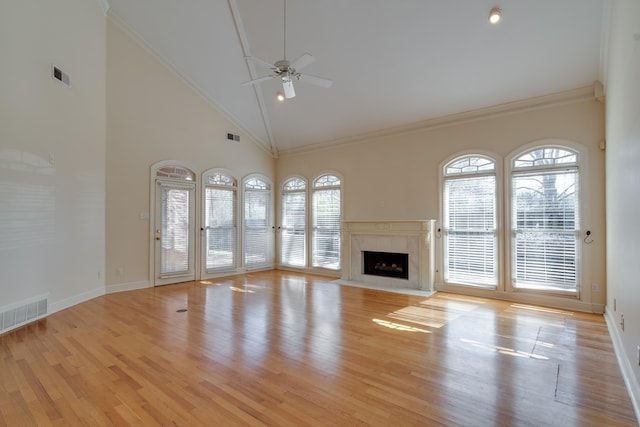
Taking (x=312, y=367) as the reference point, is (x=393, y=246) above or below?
above

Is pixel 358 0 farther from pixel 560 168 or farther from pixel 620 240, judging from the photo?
pixel 620 240


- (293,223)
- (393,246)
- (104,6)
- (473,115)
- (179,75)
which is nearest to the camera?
(104,6)

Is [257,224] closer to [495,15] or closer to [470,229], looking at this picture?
[470,229]

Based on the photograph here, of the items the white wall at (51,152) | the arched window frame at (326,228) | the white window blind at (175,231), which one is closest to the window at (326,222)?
the arched window frame at (326,228)

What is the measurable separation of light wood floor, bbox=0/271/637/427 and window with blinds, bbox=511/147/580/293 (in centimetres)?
55

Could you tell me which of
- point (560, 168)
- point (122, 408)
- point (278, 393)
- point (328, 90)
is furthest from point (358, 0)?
point (122, 408)

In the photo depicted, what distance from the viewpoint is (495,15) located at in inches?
150

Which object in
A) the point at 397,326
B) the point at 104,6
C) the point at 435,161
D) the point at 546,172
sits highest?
the point at 104,6

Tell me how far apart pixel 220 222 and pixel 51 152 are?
3.27 m

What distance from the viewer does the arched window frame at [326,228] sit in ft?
23.5

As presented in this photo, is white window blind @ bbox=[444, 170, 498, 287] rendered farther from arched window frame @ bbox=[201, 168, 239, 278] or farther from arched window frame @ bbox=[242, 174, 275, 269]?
arched window frame @ bbox=[201, 168, 239, 278]

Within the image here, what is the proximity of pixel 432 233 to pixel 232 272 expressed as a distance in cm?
444

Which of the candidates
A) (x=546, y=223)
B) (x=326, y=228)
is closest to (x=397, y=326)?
(x=546, y=223)

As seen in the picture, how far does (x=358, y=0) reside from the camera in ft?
14.0
